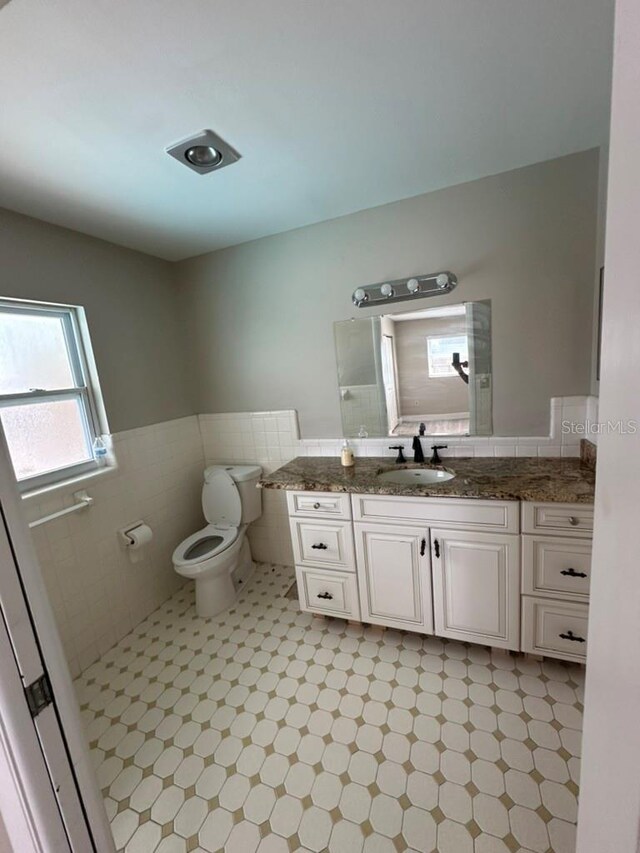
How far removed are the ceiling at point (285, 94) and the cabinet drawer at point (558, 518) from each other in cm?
152

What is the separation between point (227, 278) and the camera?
2.47m

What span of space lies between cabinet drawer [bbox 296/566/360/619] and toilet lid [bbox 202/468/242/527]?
0.69 m

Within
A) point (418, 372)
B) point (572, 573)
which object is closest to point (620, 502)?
point (572, 573)

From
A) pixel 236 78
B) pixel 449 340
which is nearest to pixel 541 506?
pixel 449 340

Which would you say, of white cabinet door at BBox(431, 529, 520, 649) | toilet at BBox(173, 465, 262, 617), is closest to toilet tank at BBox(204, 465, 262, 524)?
toilet at BBox(173, 465, 262, 617)

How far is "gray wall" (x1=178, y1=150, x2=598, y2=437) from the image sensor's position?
5.72ft

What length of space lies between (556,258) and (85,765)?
2.55 meters

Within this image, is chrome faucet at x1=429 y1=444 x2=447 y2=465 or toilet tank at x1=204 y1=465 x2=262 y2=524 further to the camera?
toilet tank at x1=204 y1=465 x2=262 y2=524

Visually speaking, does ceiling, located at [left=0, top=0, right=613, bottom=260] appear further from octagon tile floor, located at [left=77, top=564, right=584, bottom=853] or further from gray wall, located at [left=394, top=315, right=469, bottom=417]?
octagon tile floor, located at [left=77, top=564, right=584, bottom=853]

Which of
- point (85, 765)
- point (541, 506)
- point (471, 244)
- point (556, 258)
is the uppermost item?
point (471, 244)

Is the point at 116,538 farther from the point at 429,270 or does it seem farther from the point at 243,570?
the point at 429,270

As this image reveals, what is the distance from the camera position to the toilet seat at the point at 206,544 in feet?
7.06

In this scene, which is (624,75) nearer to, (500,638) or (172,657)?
(500,638)

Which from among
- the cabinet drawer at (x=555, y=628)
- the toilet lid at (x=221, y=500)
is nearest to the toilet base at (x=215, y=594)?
the toilet lid at (x=221, y=500)
